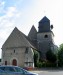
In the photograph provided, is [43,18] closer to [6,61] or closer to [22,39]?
[22,39]

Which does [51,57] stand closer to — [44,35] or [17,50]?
[44,35]

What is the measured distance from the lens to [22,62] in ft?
179

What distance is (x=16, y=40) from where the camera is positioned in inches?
2197

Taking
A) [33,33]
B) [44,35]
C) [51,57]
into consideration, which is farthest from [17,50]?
[33,33]

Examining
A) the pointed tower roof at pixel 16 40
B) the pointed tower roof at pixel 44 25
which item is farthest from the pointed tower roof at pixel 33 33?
the pointed tower roof at pixel 16 40

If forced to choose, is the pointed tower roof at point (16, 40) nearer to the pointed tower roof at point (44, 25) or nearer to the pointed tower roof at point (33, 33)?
the pointed tower roof at point (44, 25)

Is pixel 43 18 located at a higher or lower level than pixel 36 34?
higher

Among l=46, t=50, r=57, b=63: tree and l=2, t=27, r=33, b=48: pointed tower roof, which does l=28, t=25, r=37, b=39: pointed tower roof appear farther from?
l=2, t=27, r=33, b=48: pointed tower roof

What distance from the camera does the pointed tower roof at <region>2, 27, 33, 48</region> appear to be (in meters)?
55.3

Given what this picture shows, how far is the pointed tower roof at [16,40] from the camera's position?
55275 mm

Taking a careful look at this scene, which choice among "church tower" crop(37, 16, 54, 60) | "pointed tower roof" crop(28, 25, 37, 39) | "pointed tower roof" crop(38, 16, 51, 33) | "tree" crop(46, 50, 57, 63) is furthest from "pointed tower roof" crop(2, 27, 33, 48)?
"pointed tower roof" crop(28, 25, 37, 39)

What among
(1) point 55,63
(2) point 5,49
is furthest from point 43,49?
(2) point 5,49

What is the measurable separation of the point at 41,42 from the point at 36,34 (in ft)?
13.5

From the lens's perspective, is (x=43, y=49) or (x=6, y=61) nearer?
(x=6, y=61)
